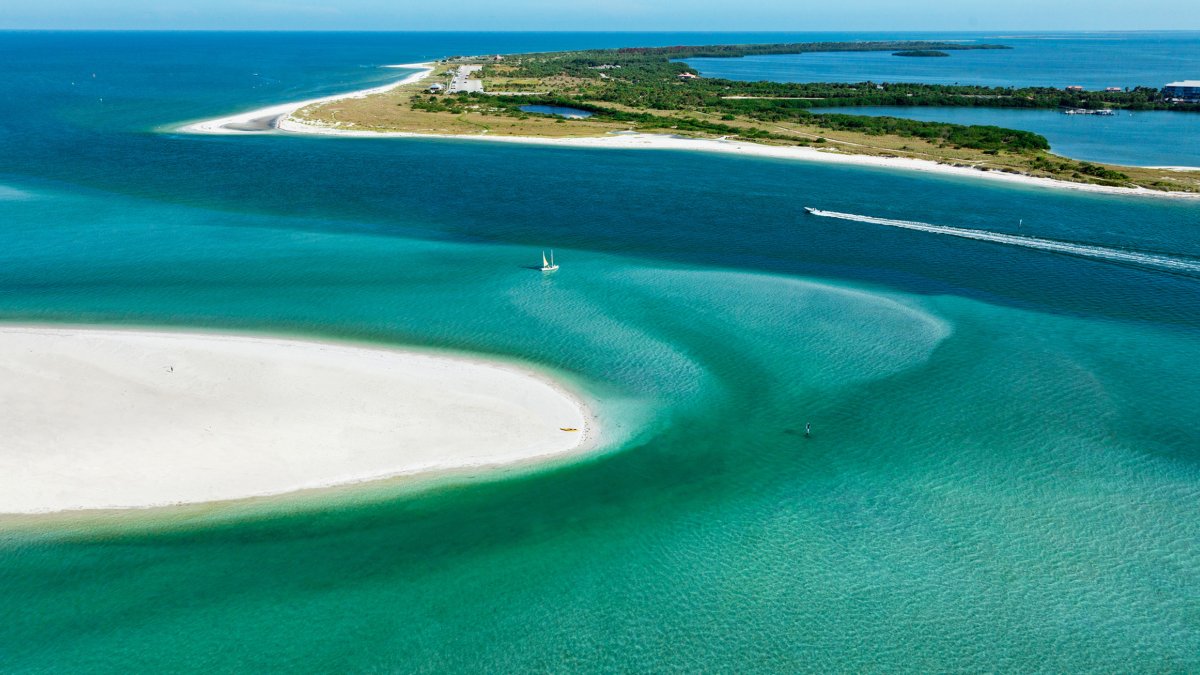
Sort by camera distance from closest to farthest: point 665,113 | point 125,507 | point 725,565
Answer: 1. point 725,565
2. point 125,507
3. point 665,113

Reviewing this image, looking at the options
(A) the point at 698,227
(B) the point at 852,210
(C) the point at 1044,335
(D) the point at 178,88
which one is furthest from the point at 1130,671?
(D) the point at 178,88

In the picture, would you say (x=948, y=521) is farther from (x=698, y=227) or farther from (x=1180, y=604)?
(x=698, y=227)

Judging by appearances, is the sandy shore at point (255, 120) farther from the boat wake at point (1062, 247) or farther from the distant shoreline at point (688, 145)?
the boat wake at point (1062, 247)

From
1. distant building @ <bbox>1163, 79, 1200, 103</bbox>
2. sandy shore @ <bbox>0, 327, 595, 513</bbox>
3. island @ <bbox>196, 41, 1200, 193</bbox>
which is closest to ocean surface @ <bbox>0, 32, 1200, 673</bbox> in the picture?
sandy shore @ <bbox>0, 327, 595, 513</bbox>

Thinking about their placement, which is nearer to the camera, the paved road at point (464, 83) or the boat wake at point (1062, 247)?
the boat wake at point (1062, 247)

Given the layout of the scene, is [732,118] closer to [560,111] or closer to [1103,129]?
[560,111]

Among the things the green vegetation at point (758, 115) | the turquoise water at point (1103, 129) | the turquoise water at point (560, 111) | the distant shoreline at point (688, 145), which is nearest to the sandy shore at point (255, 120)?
the distant shoreline at point (688, 145)
